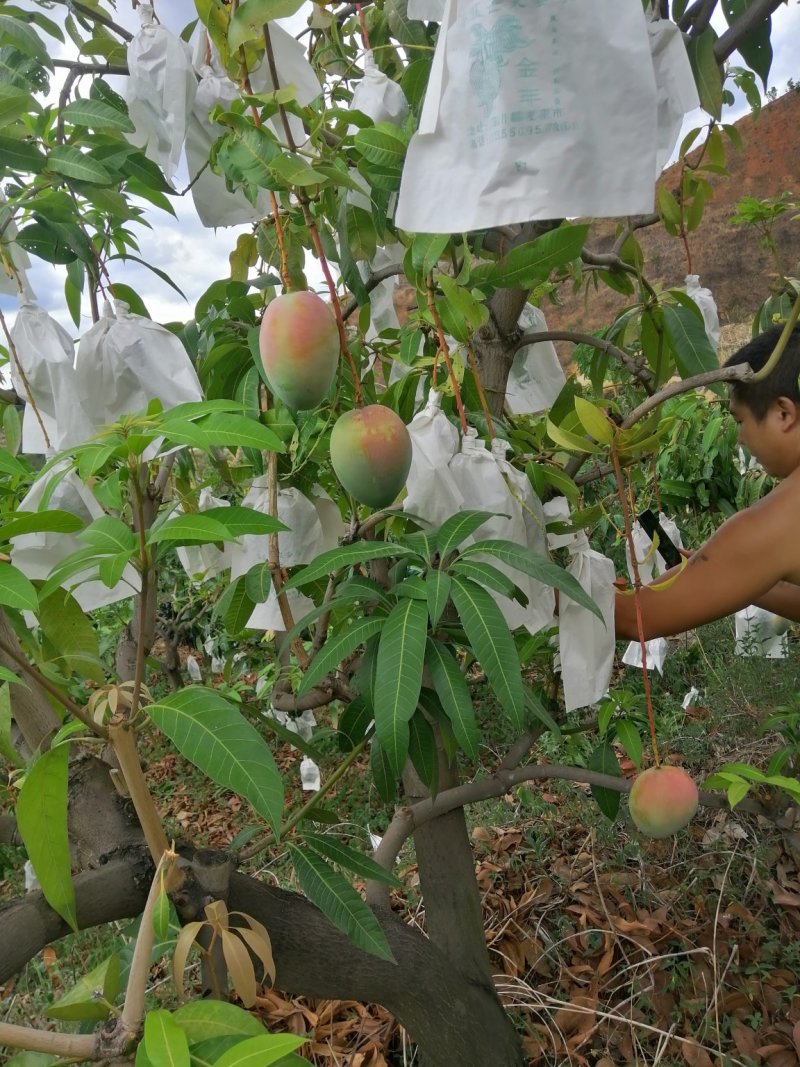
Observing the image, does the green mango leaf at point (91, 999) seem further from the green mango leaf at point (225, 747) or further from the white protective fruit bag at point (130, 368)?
the white protective fruit bag at point (130, 368)

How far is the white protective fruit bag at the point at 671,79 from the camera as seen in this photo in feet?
2.77

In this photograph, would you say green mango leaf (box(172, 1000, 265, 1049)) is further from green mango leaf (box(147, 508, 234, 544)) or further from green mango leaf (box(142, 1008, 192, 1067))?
green mango leaf (box(147, 508, 234, 544))

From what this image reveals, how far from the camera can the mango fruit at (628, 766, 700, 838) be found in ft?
3.30

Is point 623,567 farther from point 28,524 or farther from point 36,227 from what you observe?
point 28,524

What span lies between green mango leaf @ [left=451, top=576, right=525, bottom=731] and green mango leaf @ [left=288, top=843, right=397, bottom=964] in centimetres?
30

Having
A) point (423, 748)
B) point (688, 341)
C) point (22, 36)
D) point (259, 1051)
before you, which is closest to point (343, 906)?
point (423, 748)

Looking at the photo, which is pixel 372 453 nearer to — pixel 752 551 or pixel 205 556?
pixel 205 556

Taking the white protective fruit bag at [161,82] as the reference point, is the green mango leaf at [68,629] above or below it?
below

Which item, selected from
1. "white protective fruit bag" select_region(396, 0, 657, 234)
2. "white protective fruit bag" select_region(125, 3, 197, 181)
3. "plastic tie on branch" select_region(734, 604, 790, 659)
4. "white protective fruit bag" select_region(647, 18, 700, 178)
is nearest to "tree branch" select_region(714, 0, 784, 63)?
"white protective fruit bag" select_region(647, 18, 700, 178)

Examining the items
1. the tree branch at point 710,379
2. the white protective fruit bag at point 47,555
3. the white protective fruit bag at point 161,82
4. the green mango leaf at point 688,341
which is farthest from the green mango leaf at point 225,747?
the green mango leaf at point 688,341

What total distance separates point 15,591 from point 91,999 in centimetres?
36

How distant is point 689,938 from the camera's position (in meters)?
1.72

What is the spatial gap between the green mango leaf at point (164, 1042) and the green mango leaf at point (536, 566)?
0.50 metres

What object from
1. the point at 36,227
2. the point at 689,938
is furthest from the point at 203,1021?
the point at 689,938
